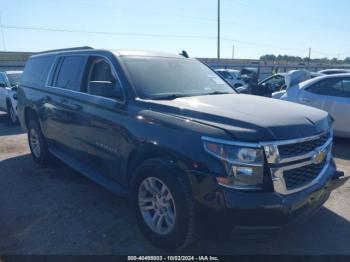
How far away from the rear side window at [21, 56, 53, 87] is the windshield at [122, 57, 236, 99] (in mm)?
2504

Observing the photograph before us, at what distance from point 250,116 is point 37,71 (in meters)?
4.73

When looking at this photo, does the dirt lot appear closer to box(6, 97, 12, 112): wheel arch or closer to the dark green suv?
the dark green suv

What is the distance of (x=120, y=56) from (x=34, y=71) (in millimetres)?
3189

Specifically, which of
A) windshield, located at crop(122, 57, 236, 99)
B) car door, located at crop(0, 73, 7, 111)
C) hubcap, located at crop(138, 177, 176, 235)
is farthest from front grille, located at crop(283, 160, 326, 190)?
car door, located at crop(0, 73, 7, 111)

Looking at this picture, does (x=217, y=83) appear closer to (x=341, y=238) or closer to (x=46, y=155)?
(x=341, y=238)

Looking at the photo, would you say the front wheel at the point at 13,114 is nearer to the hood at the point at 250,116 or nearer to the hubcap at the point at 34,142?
the hubcap at the point at 34,142

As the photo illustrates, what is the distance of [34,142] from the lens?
251 inches

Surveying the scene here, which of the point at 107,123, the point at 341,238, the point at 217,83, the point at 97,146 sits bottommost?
the point at 341,238

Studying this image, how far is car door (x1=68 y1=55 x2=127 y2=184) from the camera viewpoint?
372 centimetres

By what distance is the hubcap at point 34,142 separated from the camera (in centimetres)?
620

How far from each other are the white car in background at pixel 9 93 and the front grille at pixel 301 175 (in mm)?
9938

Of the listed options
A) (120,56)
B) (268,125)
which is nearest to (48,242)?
(120,56)

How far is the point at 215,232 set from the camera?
2.72 metres

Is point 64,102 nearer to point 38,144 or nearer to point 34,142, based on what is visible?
point 38,144
